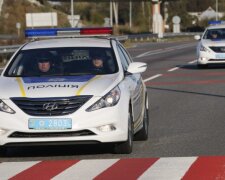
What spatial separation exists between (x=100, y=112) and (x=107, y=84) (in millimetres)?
469

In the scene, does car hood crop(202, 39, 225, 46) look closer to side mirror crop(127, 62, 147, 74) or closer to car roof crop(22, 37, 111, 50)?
car roof crop(22, 37, 111, 50)

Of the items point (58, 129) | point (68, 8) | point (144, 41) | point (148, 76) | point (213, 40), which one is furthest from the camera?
point (68, 8)

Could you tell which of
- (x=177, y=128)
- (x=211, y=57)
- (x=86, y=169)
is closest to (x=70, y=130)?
(x=86, y=169)

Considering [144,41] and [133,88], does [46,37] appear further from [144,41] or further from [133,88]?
[144,41]

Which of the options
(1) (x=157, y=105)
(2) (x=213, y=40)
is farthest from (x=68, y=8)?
(1) (x=157, y=105)

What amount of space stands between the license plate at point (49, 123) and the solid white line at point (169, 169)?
111 centimetres

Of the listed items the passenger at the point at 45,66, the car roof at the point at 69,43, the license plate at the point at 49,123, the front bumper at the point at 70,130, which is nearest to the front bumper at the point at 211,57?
the car roof at the point at 69,43

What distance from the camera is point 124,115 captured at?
32.8 feet

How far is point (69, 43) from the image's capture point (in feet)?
37.6

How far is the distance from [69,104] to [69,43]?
194 centimetres

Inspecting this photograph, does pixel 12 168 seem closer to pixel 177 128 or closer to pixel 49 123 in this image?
pixel 49 123

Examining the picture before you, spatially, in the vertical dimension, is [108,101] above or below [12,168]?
above

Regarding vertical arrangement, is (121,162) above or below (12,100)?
below

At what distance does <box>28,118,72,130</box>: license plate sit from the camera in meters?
9.62
